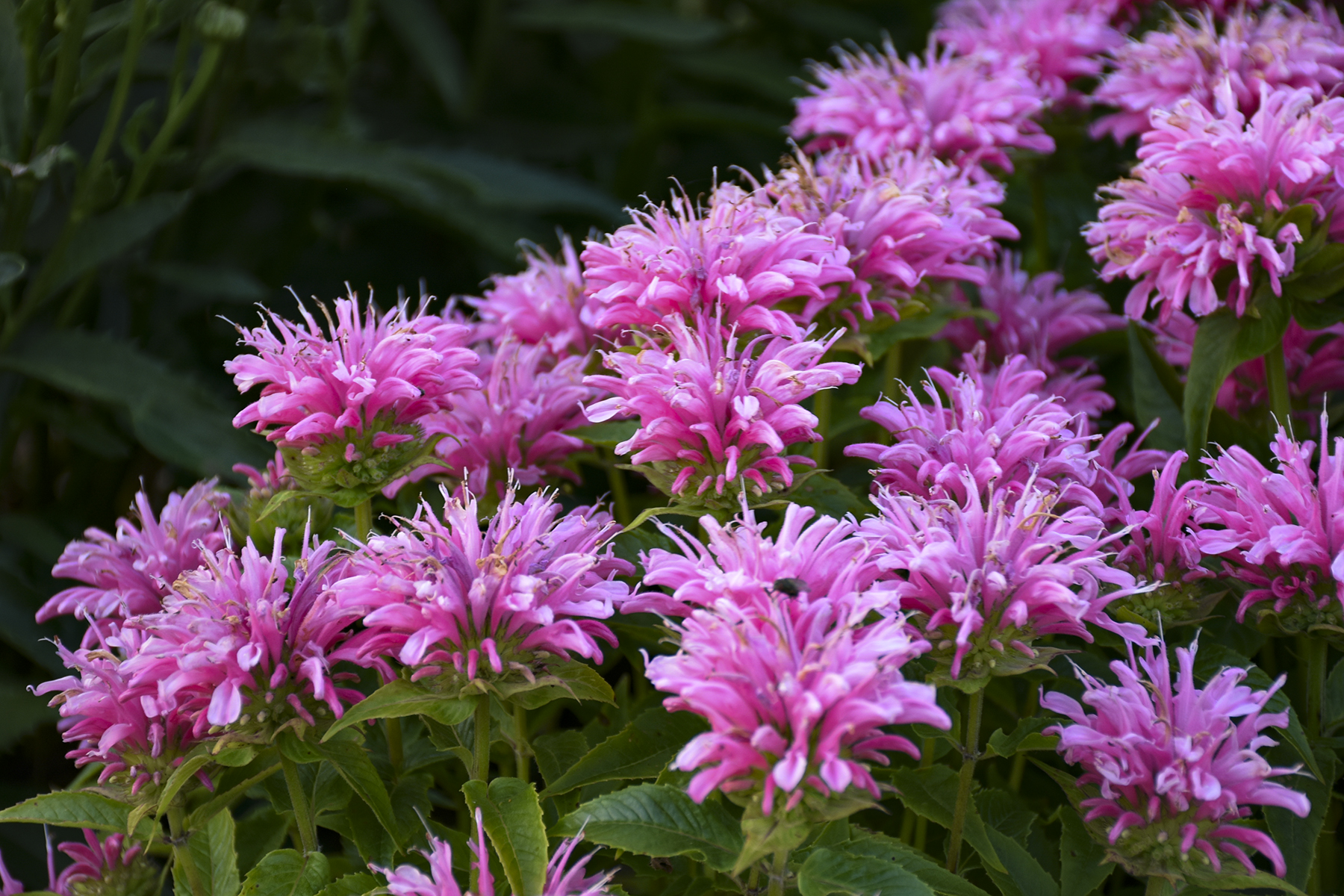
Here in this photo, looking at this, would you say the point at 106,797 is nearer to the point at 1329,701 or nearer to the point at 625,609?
the point at 625,609

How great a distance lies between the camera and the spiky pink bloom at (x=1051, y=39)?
3.43 feet

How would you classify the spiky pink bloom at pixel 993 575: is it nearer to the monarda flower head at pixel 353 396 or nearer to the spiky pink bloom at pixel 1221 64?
the monarda flower head at pixel 353 396

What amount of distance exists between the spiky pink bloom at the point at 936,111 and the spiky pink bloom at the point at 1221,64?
0.08 m

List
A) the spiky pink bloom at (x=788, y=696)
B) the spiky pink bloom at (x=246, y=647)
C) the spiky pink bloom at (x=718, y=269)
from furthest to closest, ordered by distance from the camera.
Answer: the spiky pink bloom at (x=718, y=269) → the spiky pink bloom at (x=246, y=647) → the spiky pink bloom at (x=788, y=696)

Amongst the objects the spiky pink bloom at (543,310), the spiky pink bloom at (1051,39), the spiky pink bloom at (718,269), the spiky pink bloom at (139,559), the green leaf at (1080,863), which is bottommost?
the green leaf at (1080,863)

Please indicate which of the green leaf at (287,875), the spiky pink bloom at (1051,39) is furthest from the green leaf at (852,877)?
the spiky pink bloom at (1051,39)

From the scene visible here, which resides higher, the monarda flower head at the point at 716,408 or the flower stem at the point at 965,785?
the monarda flower head at the point at 716,408

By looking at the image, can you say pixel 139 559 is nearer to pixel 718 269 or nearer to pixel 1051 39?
pixel 718 269

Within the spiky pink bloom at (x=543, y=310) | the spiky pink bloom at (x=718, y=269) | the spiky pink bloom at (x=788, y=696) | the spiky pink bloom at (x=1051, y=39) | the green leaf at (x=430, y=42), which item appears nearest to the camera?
the spiky pink bloom at (x=788, y=696)

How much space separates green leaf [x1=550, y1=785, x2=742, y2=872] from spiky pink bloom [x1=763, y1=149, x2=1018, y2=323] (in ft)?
1.05

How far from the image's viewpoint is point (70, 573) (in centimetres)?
72

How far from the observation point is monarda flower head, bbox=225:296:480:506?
65 cm

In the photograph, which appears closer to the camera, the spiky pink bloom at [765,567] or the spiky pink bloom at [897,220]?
the spiky pink bloom at [765,567]

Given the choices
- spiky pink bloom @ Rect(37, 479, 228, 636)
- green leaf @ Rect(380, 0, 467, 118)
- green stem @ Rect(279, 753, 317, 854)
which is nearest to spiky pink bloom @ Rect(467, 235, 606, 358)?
spiky pink bloom @ Rect(37, 479, 228, 636)
